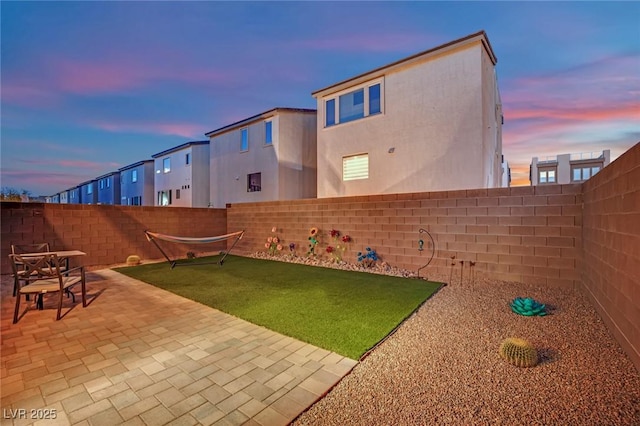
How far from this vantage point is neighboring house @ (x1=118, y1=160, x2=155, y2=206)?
21.8 meters

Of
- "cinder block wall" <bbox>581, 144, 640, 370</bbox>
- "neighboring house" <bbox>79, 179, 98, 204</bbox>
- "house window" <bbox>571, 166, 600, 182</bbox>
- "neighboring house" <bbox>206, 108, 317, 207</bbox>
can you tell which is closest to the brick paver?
"cinder block wall" <bbox>581, 144, 640, 370</bbox>

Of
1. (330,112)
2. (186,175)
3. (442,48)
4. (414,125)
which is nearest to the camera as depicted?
(442,48)

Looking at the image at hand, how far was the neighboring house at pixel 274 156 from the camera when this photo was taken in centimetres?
1235

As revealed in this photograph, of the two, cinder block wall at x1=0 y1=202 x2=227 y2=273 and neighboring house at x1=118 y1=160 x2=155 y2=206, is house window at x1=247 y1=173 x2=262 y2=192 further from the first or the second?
neighboring house at x1=118 y1=160 x2=155 y2=206

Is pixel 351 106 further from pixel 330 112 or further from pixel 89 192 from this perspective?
pixel 89 192

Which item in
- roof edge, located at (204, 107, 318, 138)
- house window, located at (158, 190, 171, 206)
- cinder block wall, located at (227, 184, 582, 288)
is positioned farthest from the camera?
house window, located at (158, 190, 171, 206)

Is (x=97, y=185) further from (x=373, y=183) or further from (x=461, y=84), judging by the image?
(x=461, y=84)

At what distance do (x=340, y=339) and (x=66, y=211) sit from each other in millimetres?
7552

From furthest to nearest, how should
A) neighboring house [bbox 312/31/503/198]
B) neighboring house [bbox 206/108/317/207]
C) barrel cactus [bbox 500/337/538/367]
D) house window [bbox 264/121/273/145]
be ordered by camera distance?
house window [bbox 264/121/273/145] < neighboring house [bbox 206/108/317/207] < neighboring house [bbox 312/31/503/198] < barrel cactus [bbox 500/337/538/367]

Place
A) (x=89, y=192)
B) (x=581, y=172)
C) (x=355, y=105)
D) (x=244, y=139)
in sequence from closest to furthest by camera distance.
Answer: (x=355, y=105)
(x=244, y=139)
(x=581, y=172)
(x=89, y=192)

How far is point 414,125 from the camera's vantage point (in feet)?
27.5

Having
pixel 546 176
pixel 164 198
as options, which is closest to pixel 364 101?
pixel 164 198

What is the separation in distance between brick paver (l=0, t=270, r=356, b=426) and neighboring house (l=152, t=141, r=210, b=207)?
1423 centimetres

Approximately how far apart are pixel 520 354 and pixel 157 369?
298 centimetres
